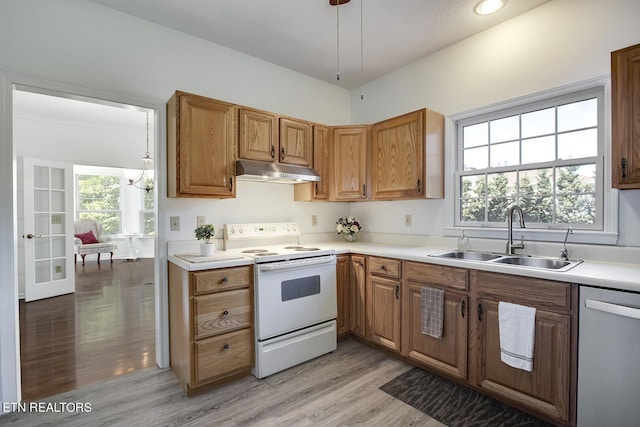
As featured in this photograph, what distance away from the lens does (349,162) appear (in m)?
3.17

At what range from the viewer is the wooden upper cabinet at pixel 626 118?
1.66 metres

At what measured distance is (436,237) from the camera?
2.90 metres

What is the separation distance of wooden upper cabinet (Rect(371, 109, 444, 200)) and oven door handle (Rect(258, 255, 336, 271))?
86 cm

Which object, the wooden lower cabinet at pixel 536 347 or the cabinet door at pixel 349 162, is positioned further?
the cabinet door at pixel 349 162

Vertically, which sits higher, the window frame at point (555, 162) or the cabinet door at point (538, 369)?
the window frame at point (555, 162)

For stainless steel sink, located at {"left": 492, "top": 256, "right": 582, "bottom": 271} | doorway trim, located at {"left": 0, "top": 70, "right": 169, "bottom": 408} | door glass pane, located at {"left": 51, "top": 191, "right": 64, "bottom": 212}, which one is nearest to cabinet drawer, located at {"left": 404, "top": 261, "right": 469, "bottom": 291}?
stainless steel sink, located at {"left": 492, "top": 256, "right": 582, "bottom": 271}

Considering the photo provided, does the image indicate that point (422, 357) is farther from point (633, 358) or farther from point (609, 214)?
point (609, 214)

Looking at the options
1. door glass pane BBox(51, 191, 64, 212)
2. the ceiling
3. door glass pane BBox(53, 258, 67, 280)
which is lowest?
door glass pane BBox(53, 258, 67, 280)

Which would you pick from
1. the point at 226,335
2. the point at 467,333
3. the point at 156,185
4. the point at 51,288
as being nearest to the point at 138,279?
the point at 51,288

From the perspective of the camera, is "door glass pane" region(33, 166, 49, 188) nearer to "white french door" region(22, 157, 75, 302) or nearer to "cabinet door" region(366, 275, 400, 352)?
"white french door" region(22, 157, 75, 302)

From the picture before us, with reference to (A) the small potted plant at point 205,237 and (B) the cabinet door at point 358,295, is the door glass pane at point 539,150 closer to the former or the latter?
(B) the cabinet door at point 358,295

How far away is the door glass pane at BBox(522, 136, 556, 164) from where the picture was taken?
90.7 inches

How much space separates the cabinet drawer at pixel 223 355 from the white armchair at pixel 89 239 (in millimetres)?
6303

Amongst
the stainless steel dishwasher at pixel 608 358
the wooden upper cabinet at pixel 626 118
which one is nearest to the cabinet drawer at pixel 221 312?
the stainless steel dishwasher at pixel 608 358
